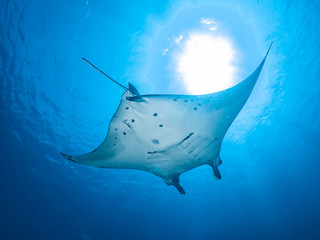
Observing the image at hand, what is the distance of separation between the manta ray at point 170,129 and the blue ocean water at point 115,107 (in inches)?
188

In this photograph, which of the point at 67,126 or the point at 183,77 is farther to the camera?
the point at 67,126

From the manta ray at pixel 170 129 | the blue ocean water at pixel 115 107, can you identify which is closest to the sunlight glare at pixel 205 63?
the blue ocean water at pixel 115 107

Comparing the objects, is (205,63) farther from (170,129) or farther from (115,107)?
(170,129)

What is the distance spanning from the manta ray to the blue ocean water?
4774 mm

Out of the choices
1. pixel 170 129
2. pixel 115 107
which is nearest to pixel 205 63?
pixel 115 107

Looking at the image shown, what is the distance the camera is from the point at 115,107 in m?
8.98

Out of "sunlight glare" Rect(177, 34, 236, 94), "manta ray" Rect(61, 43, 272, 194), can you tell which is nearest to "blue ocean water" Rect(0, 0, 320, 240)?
"sunlight glare" Rect(177, 34, 236, 94)

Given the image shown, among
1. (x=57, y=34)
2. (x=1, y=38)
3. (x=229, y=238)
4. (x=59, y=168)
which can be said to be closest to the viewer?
(x=57, y=34)

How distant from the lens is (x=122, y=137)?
3.41 m

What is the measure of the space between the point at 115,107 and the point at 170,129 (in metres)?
6.25

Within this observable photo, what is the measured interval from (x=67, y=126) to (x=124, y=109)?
883cm

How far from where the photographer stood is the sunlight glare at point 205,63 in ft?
23.6

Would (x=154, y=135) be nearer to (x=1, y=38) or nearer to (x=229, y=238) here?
(x=1, y=38)

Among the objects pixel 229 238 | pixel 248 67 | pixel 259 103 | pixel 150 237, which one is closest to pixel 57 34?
pixel 248 67
